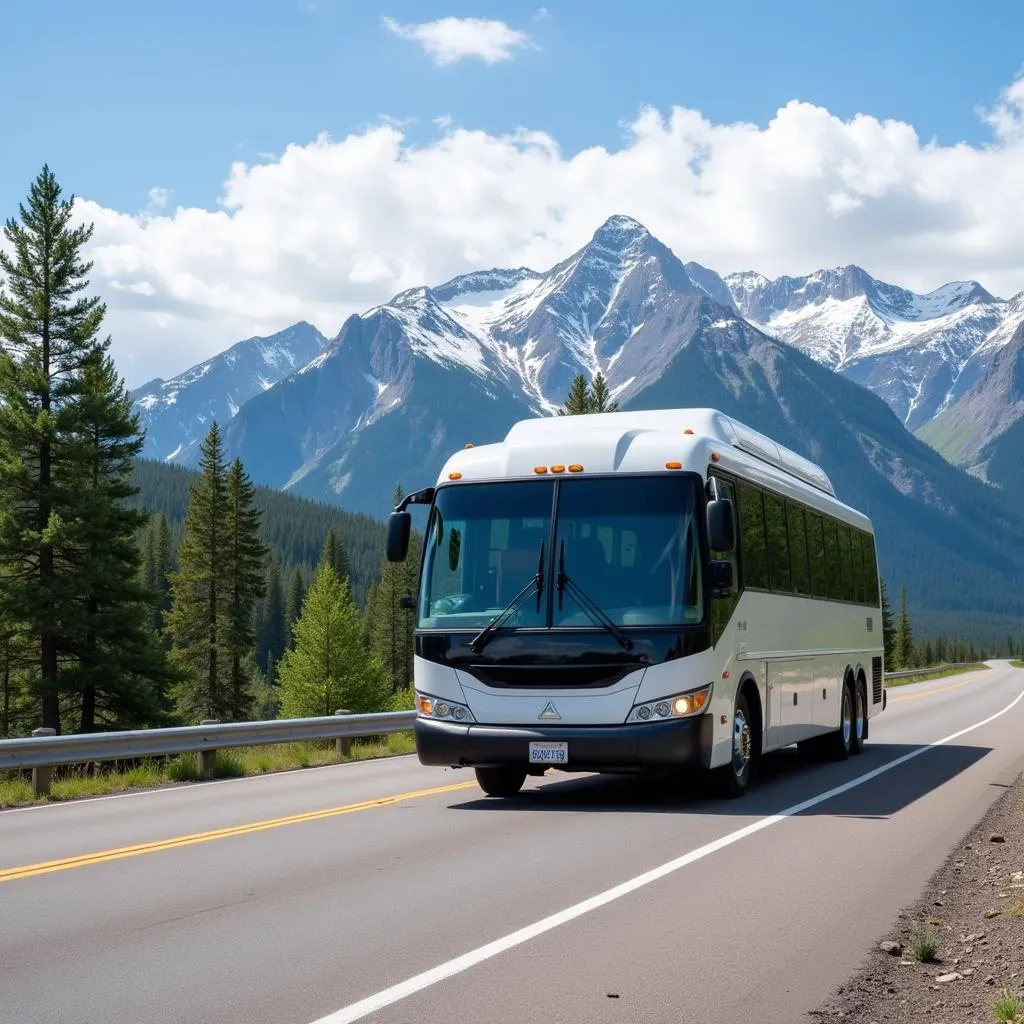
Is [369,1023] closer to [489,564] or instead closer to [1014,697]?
[489,564]

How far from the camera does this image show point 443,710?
13.1 meters

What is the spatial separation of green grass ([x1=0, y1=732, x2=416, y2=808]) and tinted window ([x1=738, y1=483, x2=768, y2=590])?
23.3 feet

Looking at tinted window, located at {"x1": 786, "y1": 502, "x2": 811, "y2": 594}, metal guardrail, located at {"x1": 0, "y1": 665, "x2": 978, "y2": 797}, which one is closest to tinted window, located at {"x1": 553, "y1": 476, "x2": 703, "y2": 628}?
tinted window, located at {"x1": 786, "y1": 502, "x2": 811, "y2": 594}

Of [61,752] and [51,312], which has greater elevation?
[51,312]

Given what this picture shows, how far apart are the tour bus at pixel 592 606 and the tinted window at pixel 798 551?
2.13 meters

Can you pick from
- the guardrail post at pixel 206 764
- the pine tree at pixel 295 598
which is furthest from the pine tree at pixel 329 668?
the pine tree at pixel 295 598

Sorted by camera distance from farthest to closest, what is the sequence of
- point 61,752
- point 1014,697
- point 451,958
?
1. point 1014,697
2. point 61,752
3. point 451,958

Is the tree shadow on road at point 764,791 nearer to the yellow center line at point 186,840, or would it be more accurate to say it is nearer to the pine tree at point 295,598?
the yellow center line at point 186,840

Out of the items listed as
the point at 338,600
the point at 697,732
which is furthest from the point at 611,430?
the point at 338,600

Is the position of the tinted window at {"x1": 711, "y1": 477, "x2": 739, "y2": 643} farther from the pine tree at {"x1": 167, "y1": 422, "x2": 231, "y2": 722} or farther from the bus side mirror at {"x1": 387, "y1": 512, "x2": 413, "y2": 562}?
the pine tree at {"x1": 167, "y1": 422, "x2": 231, "y2": 722}

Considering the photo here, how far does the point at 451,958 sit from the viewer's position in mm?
6770

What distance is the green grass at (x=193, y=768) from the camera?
51.1 ft

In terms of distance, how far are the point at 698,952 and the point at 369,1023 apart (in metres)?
2.01

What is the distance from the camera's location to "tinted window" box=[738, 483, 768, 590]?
47.1ft
